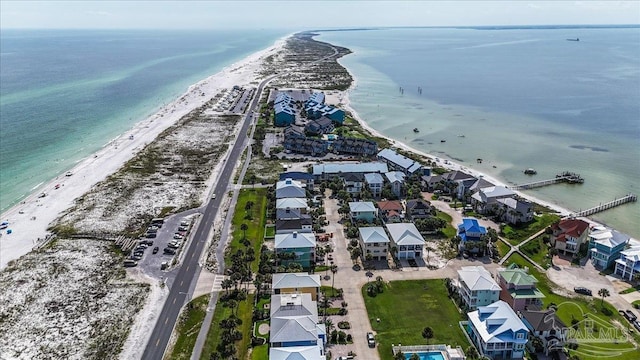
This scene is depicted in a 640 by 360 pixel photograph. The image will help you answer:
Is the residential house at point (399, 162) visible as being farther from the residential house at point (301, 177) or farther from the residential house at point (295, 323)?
the residential house at point (295, 323)

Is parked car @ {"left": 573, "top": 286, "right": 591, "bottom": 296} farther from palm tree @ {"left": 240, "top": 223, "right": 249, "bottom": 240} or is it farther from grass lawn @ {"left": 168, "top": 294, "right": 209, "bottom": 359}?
palm tree @ {"left": 240, "top": 223, "right": 249, "bottom": 240}

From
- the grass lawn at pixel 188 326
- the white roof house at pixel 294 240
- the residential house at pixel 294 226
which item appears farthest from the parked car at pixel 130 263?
the residential house at pixel 294 226

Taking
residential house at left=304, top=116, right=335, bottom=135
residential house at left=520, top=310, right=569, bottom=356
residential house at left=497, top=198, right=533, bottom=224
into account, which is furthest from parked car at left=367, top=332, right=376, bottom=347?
residential house at left=304, top=116, right=335, bottom=135

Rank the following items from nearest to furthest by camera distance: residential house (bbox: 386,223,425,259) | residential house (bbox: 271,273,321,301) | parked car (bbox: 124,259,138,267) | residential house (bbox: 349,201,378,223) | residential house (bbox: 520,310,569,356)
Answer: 1. residential house (bbox: 520,310,569,356)
2. residential house (bbox: 271,273,321,301)
3. parked car (bbox: 124,259,138,267)
4. residential house (bbox: 386,223,425,259)
5. residential house (bbox: 349,201,378,223)

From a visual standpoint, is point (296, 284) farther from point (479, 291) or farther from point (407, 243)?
point (479, 291)

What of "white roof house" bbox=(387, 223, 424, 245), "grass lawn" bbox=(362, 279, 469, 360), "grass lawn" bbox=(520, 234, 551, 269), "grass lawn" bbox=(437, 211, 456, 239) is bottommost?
"grass lawn" bbox=(362, 279, 469, 360)
